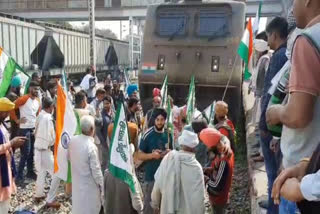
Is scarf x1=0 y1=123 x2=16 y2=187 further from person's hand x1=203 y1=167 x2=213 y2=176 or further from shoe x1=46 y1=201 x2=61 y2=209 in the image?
person's hand x1=203 y1=167 x2=213 y2=176

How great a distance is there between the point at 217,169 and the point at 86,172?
51.9 inches

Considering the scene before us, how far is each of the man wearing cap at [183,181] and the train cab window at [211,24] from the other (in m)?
4.88

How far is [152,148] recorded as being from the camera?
411 cm

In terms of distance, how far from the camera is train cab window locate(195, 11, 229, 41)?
26.1 feet

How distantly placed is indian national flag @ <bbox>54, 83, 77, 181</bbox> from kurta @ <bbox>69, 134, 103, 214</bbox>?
0.17m

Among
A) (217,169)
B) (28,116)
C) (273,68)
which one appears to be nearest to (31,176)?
(28,116)

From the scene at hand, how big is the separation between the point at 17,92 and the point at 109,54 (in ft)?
70.9

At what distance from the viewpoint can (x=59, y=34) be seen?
19.3 meters

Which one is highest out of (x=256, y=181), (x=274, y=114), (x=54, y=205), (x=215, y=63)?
(x=215, y=63)

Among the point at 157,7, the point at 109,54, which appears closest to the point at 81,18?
the point at 109,54

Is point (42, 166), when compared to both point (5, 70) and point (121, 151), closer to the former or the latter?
point (5, 70)

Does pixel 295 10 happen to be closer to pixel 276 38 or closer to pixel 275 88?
pixel 275 88

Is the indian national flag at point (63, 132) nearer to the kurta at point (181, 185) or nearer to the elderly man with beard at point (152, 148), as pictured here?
the elderly man with beard at point (152, 148)

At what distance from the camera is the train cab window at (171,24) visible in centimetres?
823
